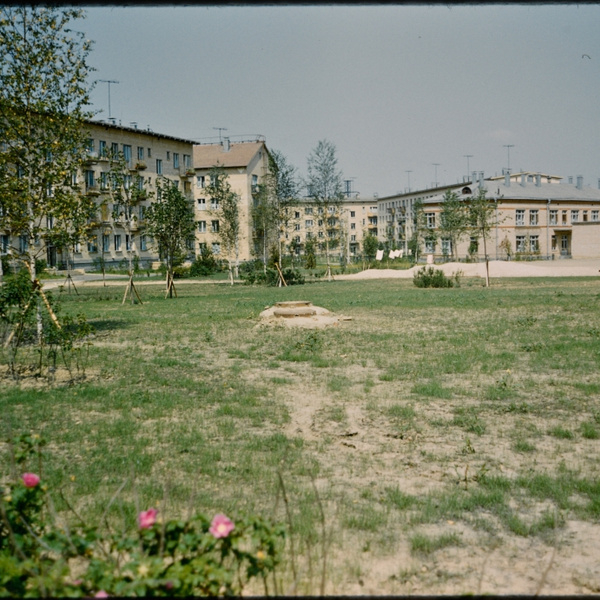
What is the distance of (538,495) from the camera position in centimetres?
458

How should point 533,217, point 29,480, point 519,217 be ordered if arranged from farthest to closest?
1. point 533,217
2. point 519,217
3. point 29,480

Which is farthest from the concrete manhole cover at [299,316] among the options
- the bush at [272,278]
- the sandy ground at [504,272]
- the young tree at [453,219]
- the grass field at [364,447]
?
the young tree at [453,219]

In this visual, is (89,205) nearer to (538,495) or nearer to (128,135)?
(538,495)

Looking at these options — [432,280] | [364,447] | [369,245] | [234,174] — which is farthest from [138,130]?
[364,447]

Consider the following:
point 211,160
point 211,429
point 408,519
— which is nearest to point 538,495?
point 408,519

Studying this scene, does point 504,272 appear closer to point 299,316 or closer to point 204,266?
point 204,266

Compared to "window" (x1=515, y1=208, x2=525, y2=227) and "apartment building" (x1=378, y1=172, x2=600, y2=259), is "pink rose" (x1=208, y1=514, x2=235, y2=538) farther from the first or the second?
"window" (x1=515, y1=208, x2=525, y2=227)

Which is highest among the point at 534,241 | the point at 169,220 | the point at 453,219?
the point at 453,219

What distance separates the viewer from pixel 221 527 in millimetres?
2361

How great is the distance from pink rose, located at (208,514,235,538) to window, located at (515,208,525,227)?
258 ft

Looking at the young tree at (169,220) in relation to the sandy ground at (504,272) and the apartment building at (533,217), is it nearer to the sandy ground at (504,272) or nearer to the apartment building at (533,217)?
the sandy ground at (504,272)

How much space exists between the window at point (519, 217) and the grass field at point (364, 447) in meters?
67.5

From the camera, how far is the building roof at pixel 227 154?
75875 millimetres

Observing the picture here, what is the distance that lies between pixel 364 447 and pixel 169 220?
74.6 ft
